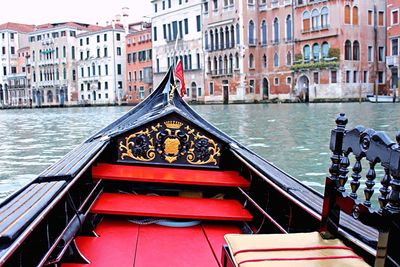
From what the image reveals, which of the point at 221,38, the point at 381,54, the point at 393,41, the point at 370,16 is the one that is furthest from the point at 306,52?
the point at 221,38

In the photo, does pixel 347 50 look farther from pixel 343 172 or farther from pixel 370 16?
pixel 343 172

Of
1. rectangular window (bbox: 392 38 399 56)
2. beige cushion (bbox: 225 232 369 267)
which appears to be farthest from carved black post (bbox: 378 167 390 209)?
rectangular window (bbox: 392 38 399 56)

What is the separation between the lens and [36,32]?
101 feet

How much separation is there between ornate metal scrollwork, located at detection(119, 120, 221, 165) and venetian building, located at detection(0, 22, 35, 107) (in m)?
31.7

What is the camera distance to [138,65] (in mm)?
26109

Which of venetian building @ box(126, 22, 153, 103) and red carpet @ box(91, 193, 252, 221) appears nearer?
red carpet @ box(91, 193, 252, 221)

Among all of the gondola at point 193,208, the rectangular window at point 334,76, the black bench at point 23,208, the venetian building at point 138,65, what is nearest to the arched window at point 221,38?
the venetian building at point 138,65

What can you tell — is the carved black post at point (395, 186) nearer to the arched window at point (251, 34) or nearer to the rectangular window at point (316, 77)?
the rectangular window at point (316, 77)

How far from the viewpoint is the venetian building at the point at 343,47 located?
1741cm

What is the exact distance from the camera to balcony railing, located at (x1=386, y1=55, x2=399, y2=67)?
16.5 metres

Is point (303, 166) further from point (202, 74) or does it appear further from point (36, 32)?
point (36, 32)

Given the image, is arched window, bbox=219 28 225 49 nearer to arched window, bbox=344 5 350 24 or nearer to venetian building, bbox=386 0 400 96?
arched window, bbox=344 5 350 24

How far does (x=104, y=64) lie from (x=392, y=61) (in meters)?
16.0

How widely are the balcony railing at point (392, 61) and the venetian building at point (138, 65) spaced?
39.8 ft
